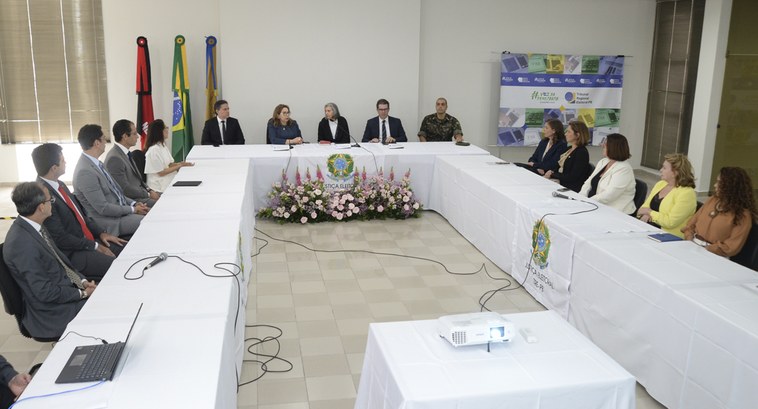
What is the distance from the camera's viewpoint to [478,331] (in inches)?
96.9

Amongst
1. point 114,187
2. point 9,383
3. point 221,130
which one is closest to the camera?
point 9,383

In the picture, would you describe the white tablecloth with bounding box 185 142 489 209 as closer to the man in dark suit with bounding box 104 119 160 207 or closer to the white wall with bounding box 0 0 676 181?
the man in dark suit with bounding box 104 119 160 207

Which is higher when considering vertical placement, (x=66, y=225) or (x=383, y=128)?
(x=383, y=128)

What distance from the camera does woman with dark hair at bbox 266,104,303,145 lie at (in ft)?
25.7

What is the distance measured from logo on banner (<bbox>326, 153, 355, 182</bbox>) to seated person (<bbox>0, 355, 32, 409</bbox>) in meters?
4.45

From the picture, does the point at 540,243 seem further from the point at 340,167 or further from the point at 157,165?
the point at 157,165

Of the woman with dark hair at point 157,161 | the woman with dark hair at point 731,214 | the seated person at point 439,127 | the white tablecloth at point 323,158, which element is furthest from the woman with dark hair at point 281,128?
the woman with dark hair at point 731,214

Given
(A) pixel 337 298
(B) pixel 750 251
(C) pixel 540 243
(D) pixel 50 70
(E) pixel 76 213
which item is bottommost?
(A) pixel 337 298

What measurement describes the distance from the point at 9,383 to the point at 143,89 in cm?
618

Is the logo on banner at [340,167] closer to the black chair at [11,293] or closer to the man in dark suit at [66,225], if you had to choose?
the man in dark suit at [66,225]

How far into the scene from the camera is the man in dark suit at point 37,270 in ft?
10.8

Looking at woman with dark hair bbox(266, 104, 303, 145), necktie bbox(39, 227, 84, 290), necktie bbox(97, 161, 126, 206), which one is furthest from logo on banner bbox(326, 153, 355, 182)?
necktie bbox(39, 227, 84, 290)

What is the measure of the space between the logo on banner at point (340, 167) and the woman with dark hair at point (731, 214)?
3.66 metres

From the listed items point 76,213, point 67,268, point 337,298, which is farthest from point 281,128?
point 67,268
